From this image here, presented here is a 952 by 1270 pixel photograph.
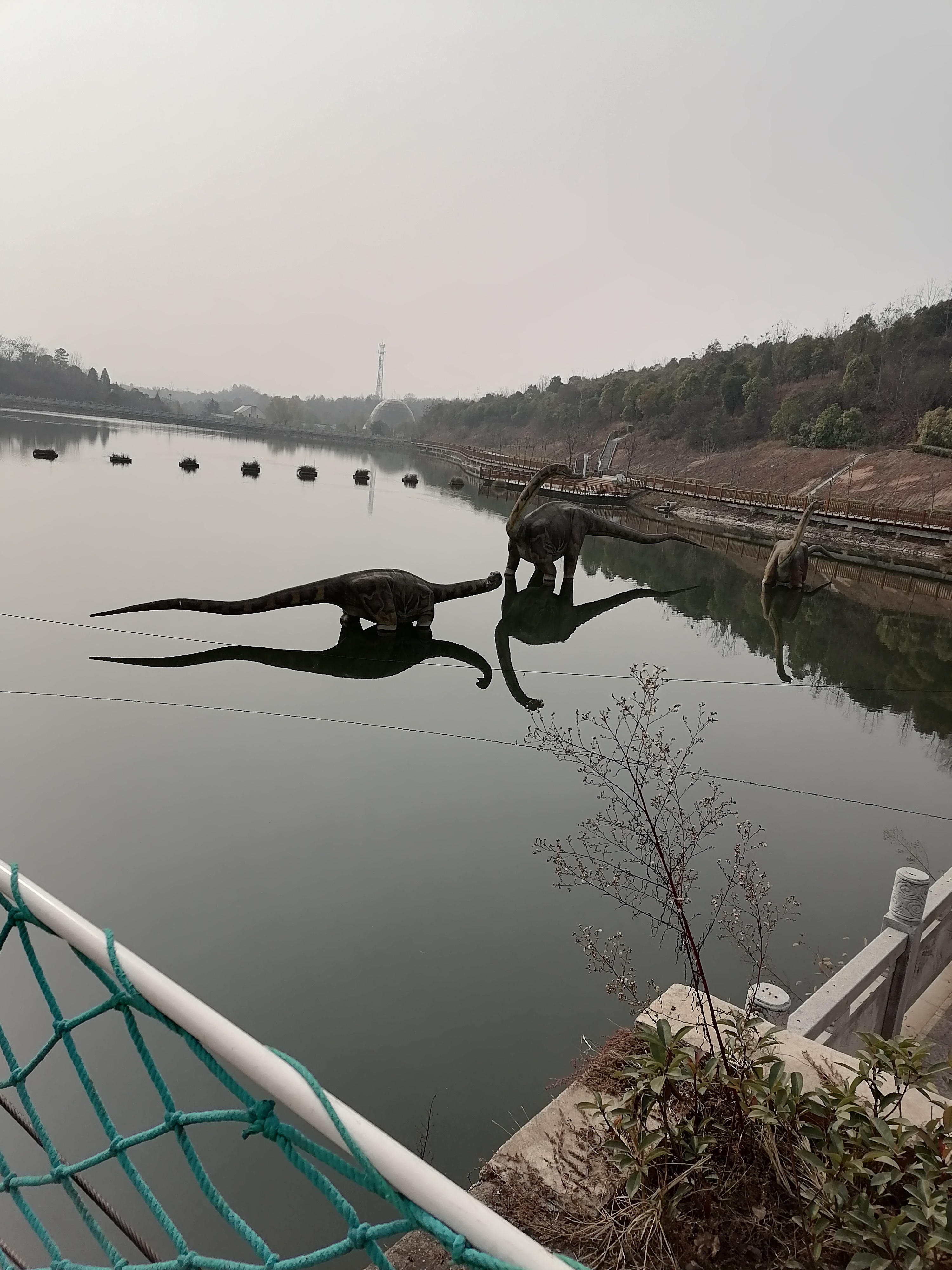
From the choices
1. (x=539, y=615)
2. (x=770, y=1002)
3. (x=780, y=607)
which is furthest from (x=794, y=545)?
(x=770, y=1002)

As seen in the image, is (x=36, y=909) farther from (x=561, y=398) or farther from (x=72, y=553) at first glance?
(x=561, y=398)

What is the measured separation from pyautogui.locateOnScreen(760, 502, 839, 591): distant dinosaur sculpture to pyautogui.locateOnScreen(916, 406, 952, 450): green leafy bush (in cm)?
2187

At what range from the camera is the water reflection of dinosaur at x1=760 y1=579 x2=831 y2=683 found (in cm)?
1178

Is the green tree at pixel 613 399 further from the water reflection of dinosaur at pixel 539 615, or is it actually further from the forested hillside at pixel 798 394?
the water reflection of dinosaur at pixel 539 615

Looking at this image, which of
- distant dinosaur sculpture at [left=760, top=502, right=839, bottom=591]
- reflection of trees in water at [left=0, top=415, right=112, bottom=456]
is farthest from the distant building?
distant dinosaur sculpture at [left=760, top=502, right=839, bottom=591]

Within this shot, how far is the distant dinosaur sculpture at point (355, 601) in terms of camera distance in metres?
9.85

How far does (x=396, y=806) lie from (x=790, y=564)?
12180 mm

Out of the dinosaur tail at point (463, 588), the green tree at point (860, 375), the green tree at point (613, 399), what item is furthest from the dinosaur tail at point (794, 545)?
the green tree at point (613, 399)

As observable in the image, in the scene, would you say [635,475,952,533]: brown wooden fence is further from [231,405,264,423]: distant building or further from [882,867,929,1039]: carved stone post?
[231,405,264,423]: distant building

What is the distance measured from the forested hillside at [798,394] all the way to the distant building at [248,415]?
47.0 meters

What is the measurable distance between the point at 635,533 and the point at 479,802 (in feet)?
40.3

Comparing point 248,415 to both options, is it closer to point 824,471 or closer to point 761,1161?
point 824,471

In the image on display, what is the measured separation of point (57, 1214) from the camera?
2.82 metres

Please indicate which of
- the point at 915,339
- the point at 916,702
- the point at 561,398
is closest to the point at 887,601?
the point at 916,702
